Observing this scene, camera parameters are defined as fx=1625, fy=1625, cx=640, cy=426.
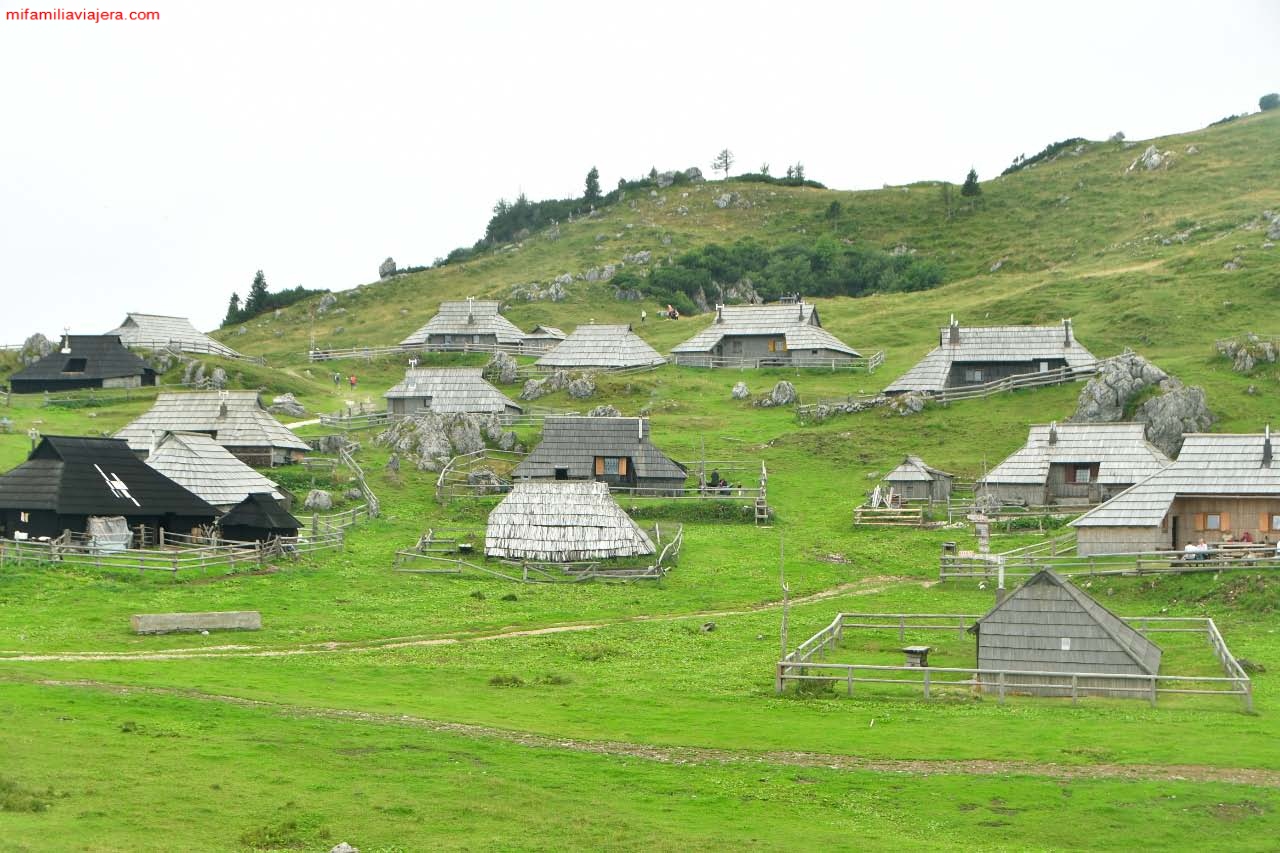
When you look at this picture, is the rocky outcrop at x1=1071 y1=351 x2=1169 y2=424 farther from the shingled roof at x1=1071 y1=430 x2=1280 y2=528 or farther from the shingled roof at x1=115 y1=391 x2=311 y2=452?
the shingled roof at x1=115 y1=391 x2=311 y2=452

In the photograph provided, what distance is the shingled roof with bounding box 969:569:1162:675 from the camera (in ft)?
129

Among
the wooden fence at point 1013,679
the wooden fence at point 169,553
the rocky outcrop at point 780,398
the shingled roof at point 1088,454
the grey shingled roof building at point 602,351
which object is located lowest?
the wooden fence at point 1013,679

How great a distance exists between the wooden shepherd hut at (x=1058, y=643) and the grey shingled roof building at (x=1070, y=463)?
29464mm

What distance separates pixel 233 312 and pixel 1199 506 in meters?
122

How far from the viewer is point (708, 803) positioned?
96.4 ft

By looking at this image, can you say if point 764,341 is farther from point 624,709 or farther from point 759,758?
point 759,758

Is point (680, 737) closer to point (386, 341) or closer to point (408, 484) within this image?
point (408, 484)

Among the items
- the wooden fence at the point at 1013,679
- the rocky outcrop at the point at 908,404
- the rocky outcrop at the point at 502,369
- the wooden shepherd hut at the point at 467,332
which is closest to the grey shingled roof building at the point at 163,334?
the wooden shepherd hut at the point at 467,332

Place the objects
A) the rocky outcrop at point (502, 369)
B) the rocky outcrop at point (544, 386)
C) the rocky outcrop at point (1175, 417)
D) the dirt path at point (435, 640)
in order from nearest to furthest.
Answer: the dirt path at point (435, 640) < the rocky outcrop at point (1175, 417) < the rocky outcrop at point (544, 386) < the rocky outcrop at point (502, 369)

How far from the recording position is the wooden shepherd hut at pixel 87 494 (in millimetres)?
56344

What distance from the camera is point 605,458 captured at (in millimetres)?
74500

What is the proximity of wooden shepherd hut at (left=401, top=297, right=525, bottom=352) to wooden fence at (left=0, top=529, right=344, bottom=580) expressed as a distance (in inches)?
2306

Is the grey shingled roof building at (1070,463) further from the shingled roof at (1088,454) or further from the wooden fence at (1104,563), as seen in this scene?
the wooden fence at (1104,563)

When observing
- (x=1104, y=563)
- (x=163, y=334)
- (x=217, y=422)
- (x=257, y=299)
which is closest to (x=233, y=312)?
(x=257, y=299)
